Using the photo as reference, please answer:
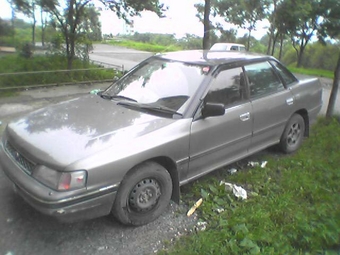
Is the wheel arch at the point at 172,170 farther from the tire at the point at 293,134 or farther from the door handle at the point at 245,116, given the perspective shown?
the tire at the point at 293,134

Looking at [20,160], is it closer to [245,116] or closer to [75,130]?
[75,130]

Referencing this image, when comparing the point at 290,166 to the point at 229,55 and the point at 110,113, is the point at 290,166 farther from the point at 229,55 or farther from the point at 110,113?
the point at 110,113

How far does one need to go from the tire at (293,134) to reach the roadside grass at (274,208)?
0.14 m

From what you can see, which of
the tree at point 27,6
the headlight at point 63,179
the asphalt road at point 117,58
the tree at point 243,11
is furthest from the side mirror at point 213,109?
the tree at point 243,11

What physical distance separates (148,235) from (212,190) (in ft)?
3.40

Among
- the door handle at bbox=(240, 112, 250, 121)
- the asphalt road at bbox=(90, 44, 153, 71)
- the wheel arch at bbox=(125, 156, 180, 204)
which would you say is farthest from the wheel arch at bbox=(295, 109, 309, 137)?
the asphalt road at bbox=(90, 44, 153, 71)

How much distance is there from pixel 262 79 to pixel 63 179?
2.97 m

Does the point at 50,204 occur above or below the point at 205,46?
below

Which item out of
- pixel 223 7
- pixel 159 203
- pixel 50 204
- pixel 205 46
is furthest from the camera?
pixel 223 7

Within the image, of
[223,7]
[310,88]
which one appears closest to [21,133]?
[310,88]

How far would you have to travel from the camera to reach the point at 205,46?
8031 mm

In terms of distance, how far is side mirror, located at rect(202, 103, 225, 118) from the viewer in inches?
129

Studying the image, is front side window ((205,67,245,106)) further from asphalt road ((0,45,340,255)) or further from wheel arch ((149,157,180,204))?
asphalt road ((0,45,340,255))

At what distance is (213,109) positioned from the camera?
328 centimetres
